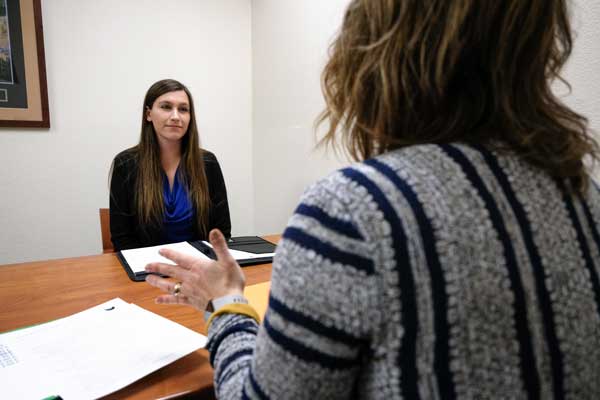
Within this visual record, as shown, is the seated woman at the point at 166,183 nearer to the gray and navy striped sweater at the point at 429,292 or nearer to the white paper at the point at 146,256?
the white paper at the point at 146,256

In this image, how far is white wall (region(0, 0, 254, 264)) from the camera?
90.8 inches

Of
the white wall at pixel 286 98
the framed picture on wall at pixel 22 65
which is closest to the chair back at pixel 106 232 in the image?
the framed picture on wall at pixel 22 65

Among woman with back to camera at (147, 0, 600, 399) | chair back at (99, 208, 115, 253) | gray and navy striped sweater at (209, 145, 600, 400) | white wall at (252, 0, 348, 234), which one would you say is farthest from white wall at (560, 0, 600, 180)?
chair back at (99, 208, 115, 253)

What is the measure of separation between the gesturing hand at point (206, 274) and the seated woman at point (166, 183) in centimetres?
116

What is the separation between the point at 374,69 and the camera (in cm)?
46

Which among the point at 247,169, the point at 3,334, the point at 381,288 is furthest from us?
the point at 247,169

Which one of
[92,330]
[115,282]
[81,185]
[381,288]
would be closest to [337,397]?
[381,288]

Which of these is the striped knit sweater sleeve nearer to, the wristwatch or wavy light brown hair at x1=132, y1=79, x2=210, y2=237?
the wristwatch

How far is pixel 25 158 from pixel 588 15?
259 cm

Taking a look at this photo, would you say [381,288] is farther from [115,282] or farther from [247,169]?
[247,169]

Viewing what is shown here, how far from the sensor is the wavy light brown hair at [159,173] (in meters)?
1.80

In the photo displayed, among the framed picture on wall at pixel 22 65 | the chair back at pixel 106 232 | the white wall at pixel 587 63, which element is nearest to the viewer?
the white wall at pixel 587 63

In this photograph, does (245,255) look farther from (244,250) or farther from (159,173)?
(159,173)

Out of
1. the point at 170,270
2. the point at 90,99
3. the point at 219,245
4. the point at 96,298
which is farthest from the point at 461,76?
the point at 90,99
